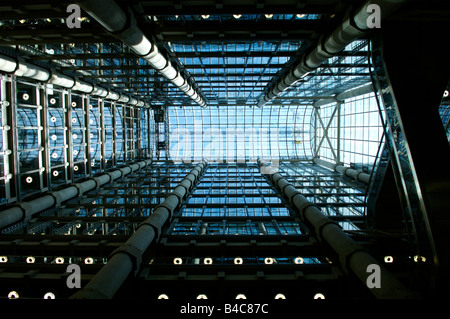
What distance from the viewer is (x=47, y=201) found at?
15.7 meters

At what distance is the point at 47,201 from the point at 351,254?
16171 mm

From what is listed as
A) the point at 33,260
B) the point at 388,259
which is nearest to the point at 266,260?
the point at 388,259

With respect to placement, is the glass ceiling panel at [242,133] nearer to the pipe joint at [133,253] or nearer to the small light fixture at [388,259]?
the small light fixture at [388,259]

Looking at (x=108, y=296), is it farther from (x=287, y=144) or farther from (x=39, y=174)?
(x=287, y=144)

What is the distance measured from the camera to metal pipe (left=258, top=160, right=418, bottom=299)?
7.27 metres

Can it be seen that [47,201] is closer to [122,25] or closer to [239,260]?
[122,25]

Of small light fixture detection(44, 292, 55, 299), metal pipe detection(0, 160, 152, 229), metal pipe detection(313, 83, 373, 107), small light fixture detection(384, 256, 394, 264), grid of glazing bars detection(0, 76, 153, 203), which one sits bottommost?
small light fixture detection(44, 292, 55, 299)

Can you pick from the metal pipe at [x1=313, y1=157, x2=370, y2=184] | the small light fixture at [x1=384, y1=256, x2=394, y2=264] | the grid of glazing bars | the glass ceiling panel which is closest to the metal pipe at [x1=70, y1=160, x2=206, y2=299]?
the grid of glazing bars

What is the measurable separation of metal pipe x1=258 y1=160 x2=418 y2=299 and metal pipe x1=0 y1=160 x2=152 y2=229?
14.6 meters

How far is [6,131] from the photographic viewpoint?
1395 cm

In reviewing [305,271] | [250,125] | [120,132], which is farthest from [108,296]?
[250,125]

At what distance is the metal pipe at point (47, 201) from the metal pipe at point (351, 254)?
1457 cm

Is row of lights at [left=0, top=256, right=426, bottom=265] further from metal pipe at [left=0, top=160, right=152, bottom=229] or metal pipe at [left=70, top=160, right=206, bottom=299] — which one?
metal pipe at [left=0, top=160, right=152, bottom=229]

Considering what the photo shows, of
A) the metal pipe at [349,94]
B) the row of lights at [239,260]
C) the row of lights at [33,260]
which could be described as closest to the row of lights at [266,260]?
the row of lights at [239,260]
